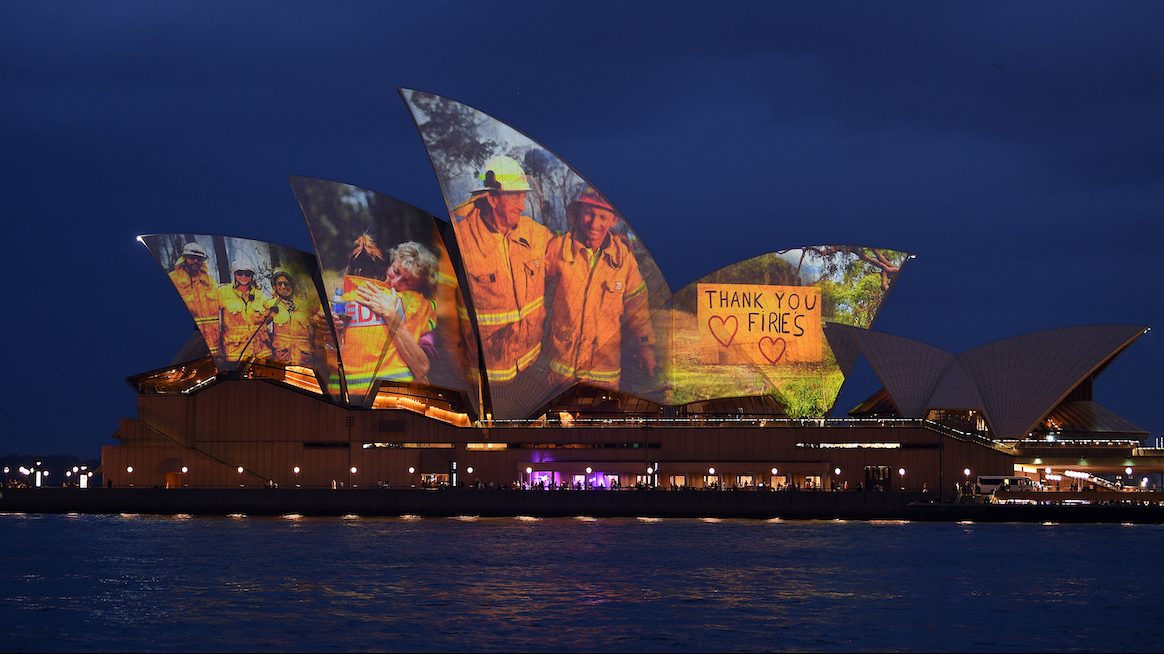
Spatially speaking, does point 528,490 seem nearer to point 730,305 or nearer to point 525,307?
point 525,307

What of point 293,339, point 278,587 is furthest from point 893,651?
point 293,339

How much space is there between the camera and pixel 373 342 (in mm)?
76250

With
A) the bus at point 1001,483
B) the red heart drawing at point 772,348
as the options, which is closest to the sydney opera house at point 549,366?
the red heart drawing at point 772,348

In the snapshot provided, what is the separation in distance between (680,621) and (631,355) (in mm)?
42119

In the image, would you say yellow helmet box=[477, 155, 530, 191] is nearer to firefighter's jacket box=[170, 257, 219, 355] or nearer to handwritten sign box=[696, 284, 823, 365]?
handwritten sign box=[696, 284, 823, 365]

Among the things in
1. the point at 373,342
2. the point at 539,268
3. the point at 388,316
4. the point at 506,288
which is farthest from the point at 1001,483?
the point at 373,342

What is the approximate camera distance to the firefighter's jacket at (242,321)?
78438 millimetres

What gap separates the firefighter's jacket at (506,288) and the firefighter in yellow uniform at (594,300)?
2.44ft

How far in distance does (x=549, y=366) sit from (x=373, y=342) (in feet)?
27.9

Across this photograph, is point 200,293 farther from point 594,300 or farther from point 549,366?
point 594,300

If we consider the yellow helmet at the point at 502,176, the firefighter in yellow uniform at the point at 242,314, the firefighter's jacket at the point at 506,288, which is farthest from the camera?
the firefighter in yellow uniform at the point at 242,314

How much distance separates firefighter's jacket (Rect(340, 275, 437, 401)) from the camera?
249 ft

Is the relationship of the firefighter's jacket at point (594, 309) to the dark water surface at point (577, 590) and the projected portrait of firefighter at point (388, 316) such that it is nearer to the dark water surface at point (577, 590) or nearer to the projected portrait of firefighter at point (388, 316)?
the projected portrait of firefighter at point (388, 316)

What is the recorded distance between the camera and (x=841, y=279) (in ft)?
256
